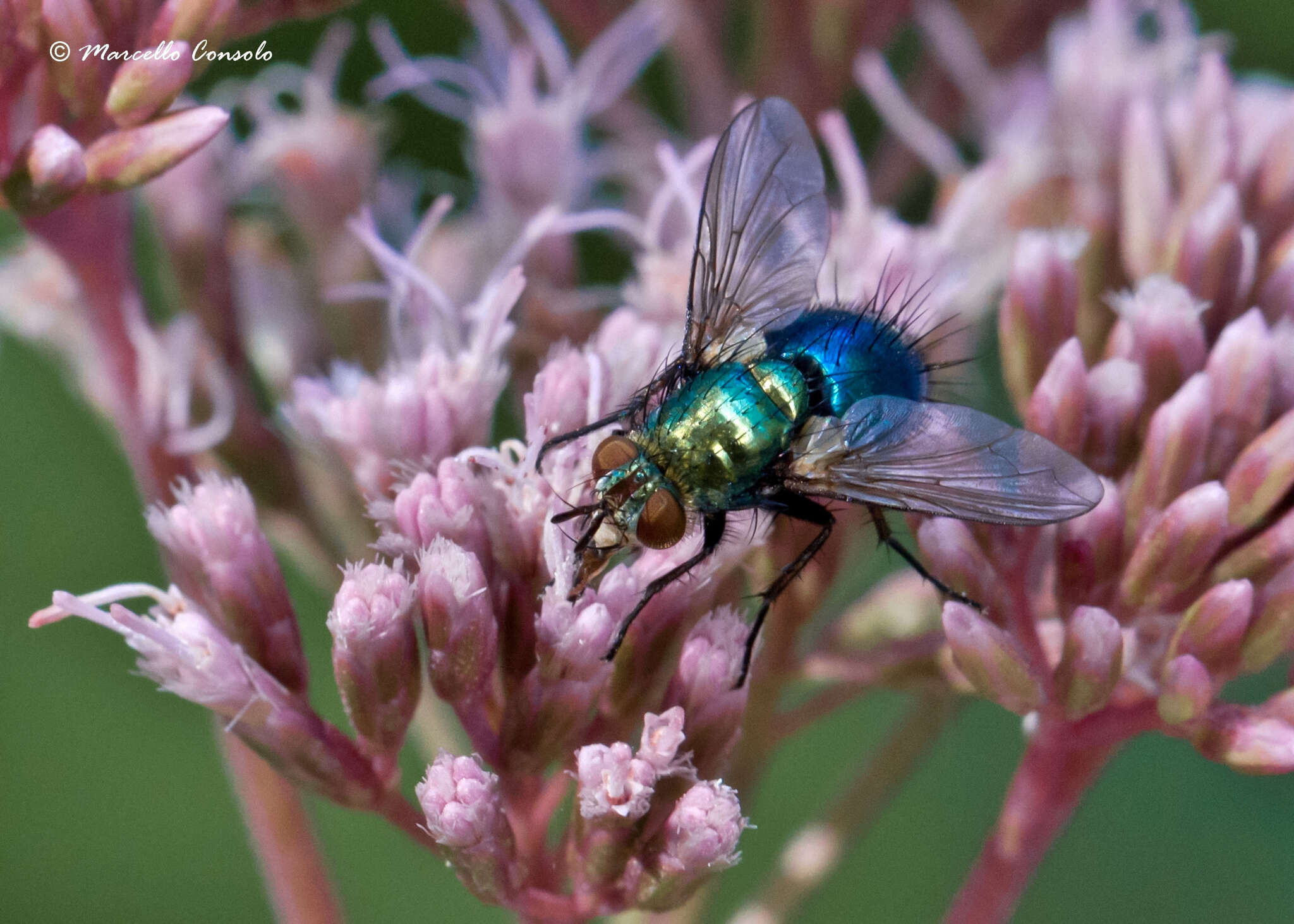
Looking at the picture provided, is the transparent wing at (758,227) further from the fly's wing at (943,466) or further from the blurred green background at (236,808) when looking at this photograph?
the blurred green background at (236,808)

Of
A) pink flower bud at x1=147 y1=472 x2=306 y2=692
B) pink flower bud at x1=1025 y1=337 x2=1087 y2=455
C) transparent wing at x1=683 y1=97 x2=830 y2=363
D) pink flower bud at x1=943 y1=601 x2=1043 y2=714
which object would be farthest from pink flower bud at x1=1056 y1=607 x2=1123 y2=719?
pink flower bud at x1=147 y1=472 x2=306 y2=692

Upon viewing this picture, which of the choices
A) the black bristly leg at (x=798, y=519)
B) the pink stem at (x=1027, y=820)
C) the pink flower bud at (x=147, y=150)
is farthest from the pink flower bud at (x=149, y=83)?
the pink stem at (x=1027, y=820)

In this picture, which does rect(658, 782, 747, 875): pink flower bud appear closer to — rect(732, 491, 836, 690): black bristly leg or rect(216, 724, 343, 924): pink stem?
rect(732, 491, 836, 690): black bristly leg

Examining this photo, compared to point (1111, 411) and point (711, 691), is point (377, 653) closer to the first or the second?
point (711, 691)

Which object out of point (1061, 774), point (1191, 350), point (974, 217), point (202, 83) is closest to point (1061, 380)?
point (1191, 350)

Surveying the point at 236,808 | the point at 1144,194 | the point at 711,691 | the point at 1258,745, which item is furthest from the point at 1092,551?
the point at 236,808
